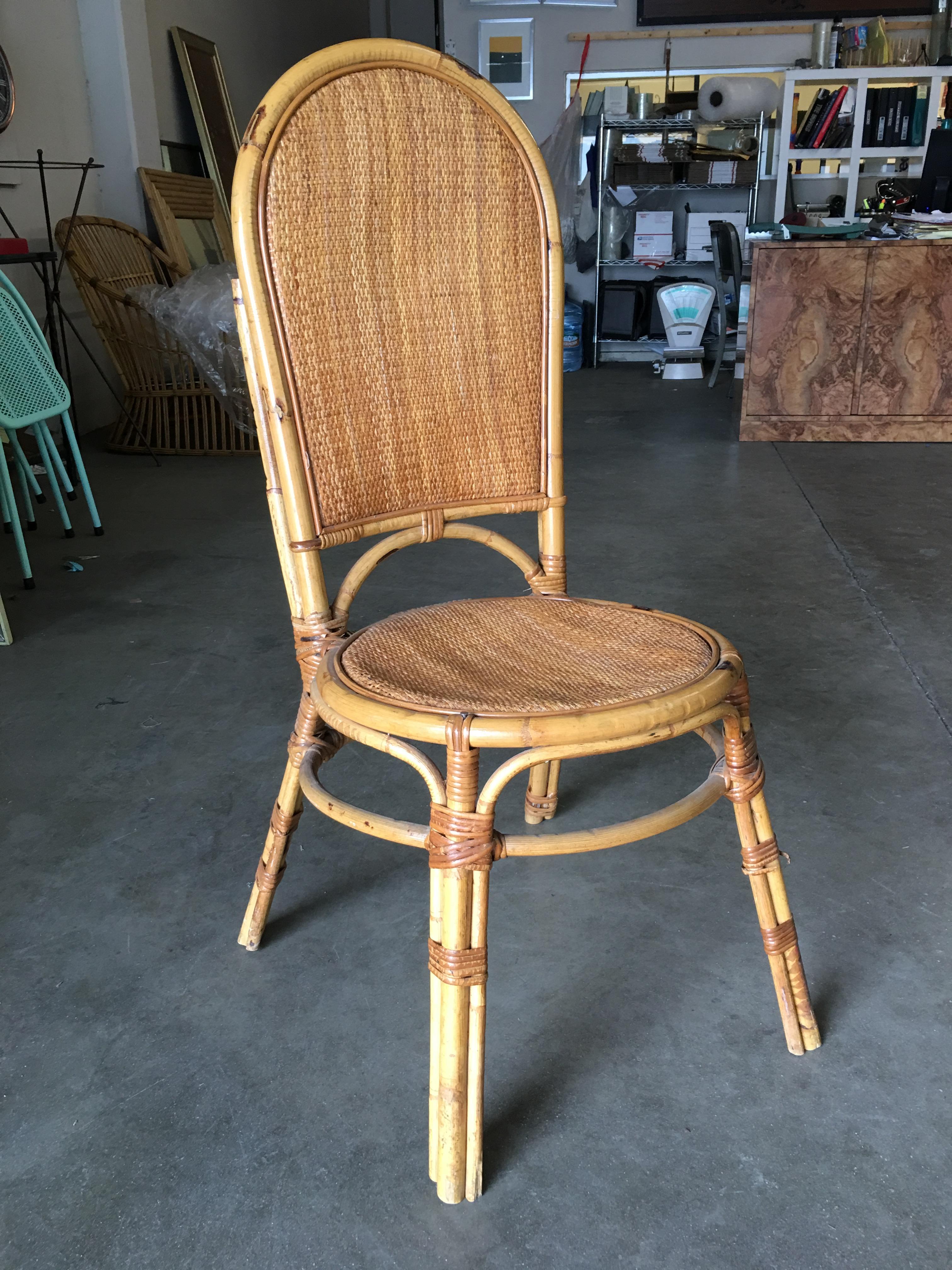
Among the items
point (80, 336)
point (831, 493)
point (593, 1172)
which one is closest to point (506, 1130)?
point (593, 1172)

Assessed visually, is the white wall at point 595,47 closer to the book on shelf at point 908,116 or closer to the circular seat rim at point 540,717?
the book on shelf at point 908,116

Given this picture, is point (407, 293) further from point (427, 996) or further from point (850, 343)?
point (850, 343)

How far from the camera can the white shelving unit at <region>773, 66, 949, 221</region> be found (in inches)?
253

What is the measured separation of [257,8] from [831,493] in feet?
18.0

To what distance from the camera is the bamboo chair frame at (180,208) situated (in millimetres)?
5098

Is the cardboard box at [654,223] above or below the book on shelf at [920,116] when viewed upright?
below

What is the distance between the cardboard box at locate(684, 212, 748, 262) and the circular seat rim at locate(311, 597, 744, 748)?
21.1 ft

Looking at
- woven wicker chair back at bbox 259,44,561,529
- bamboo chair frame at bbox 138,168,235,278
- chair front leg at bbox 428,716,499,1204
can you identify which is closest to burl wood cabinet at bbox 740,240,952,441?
bamboo chair frame at bbox 138,168,235,278

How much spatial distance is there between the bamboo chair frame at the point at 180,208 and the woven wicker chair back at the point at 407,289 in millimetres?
4106

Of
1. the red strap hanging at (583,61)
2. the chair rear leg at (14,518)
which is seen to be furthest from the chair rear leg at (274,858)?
the red strap hanging at (583,61)

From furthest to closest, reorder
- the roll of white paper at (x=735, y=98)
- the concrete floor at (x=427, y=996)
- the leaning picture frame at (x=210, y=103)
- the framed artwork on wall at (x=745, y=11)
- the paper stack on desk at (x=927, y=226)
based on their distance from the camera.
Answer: the framed artwork on wall at (x=745, y=11) → the roll of white paper at (x=735, y=98) → the leaning picture frame at (x=210, y=103) → the paper stack on desk at (x=927, y=226) → the concrete floor at (x=427, y=996)

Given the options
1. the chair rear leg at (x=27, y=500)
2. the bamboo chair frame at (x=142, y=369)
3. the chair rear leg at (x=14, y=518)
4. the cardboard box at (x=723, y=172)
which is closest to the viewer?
the chair rear leg at (x=14, y=518)

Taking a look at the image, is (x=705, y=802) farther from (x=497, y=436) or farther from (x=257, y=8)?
(x=257, y=8)

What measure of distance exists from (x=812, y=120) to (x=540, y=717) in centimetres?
699
